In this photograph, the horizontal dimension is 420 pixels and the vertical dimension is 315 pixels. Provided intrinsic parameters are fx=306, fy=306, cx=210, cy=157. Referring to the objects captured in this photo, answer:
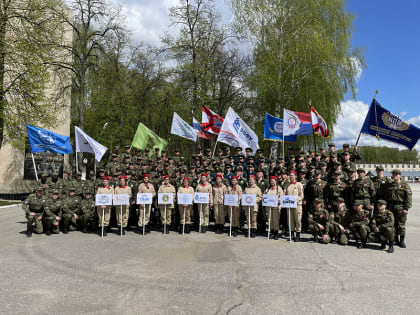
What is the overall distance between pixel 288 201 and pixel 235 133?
469 centimetres

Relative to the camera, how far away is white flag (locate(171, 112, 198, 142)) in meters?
13.9

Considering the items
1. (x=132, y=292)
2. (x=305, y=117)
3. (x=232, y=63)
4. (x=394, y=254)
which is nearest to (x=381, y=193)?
(x=394, y=254)

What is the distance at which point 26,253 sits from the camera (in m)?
6.94

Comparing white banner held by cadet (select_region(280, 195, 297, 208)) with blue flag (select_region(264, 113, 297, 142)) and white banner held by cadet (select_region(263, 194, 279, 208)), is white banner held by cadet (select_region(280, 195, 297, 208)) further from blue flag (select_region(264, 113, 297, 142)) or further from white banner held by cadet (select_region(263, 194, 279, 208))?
blue flag (select_region(264, 113, 297, 142))

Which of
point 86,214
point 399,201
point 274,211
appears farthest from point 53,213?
point 399,201

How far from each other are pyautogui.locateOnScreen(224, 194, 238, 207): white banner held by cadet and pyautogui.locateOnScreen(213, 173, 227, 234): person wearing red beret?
371mm

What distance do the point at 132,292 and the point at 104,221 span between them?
4.76 m

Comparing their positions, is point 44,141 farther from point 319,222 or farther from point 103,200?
point 319,222

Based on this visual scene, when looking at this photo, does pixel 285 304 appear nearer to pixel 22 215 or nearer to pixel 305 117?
pixel 305 117

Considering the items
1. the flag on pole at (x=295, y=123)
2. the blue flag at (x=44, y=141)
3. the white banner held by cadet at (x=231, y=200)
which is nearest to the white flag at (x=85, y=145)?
the blue flag at (x=44, y=141)

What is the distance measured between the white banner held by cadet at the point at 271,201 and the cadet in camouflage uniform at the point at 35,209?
6.57 m

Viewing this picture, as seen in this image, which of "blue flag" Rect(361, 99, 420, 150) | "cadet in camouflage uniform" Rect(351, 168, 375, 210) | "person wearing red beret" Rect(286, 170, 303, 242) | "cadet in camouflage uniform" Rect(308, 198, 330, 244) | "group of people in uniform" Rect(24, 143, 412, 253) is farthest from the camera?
"blue flag" Rect(361, 99, 420, 150)

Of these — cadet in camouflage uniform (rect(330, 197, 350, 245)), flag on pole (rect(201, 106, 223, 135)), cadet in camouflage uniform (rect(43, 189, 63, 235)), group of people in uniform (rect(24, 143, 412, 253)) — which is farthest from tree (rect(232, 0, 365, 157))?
cadet in camouflage uniform (rect(43, 189, 63, 235))

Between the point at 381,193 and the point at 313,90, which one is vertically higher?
the point at 313,90
